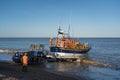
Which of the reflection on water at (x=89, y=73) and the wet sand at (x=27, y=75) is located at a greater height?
the wet sand at (x=27, y=75)

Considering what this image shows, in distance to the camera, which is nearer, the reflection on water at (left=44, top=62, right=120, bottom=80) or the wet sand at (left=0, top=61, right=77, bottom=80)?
the wet sand at (left=0, top=61, right=77, bottom=80)

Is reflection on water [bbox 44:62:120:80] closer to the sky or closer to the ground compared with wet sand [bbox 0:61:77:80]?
closer to the ground

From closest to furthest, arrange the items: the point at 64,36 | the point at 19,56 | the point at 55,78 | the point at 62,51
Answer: the point at 55,78
the point at 19,56
the point at 62,51
the point at 64,36

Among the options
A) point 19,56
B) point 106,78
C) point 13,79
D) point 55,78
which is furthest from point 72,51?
point 13,79

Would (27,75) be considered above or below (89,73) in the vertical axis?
above

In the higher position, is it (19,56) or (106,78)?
(19,56)

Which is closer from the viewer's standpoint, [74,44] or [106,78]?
[106,78]

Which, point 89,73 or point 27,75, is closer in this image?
point 27,75

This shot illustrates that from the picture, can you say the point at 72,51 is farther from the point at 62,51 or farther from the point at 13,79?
the point at 13,79

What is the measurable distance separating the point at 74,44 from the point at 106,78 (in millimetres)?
17930

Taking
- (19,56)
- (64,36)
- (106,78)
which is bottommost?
(106,78)

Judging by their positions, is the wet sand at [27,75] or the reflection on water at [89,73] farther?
the reflection on water at [89,73]

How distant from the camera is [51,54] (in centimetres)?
3766

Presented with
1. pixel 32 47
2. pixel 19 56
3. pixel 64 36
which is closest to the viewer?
pixel 19 56
